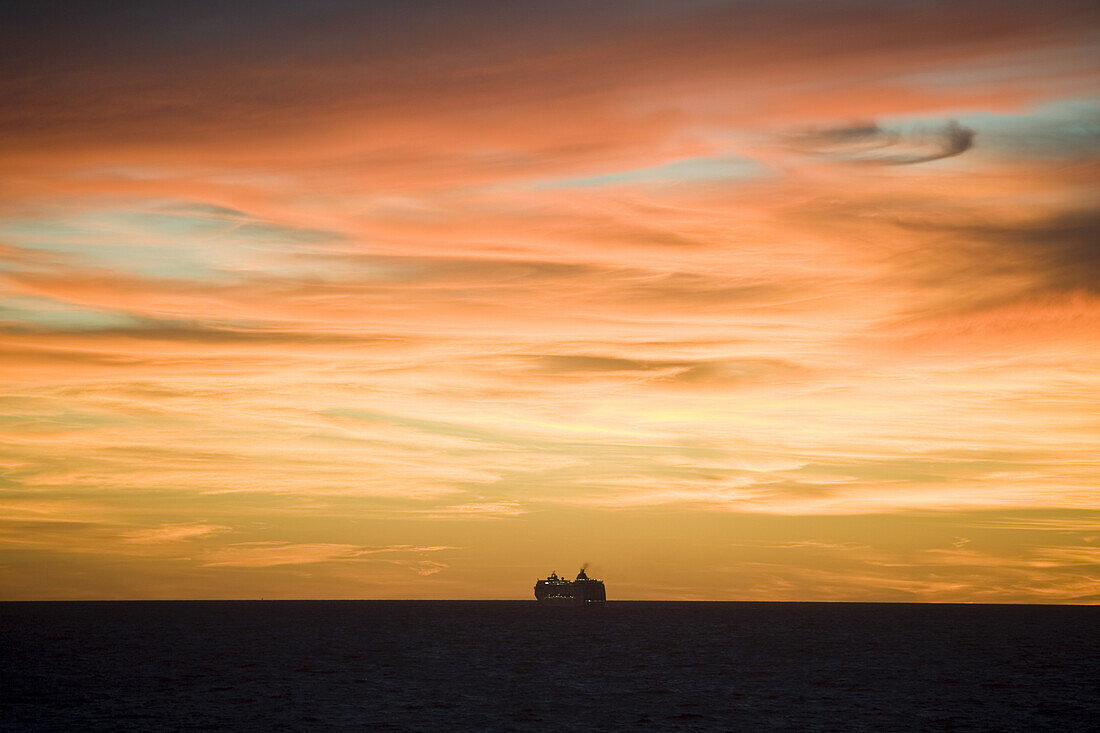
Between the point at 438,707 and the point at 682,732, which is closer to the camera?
the point at 682,732

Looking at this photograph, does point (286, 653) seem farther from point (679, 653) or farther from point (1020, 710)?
point (1020, 710)

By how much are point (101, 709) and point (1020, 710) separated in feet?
221

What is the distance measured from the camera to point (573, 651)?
15988cm

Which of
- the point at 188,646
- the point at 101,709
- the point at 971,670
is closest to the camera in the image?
the point at 101,709

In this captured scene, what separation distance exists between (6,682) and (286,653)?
49.1m

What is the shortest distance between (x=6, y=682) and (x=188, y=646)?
64793 mm

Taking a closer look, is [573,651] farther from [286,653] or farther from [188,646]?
[188,646]

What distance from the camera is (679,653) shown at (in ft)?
515

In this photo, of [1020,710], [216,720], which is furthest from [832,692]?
[216,720]

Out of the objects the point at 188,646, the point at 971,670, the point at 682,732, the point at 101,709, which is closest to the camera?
the point at 682,732

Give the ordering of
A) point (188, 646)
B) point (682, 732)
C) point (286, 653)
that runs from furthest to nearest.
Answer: point (188, 646) < point (286, 653) < point (682, 732)

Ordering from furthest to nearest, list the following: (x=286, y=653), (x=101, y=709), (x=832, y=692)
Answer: (x=286, y=653) < (x=832, y=692) < (x=101, y=709)

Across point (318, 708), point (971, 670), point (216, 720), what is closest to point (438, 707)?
point (318, 708)

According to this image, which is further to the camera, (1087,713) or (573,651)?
(573,651)
